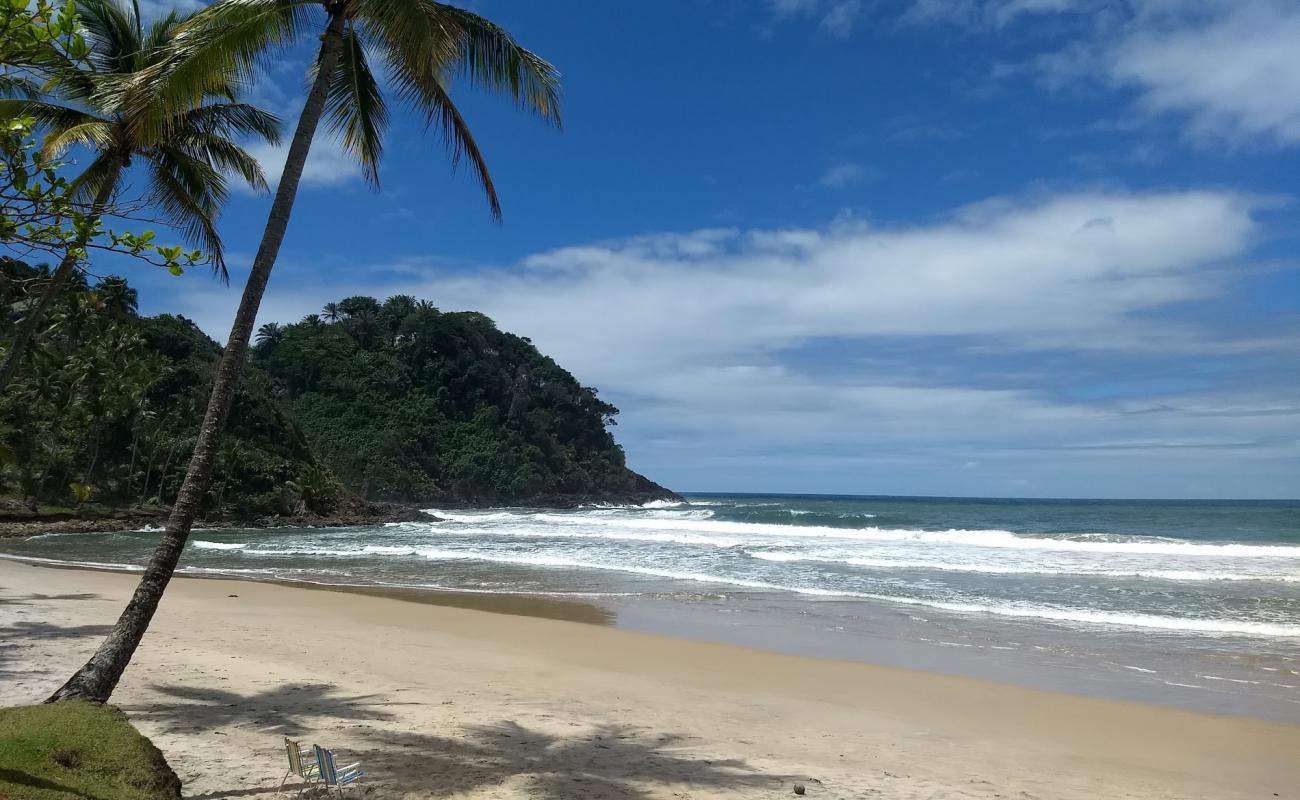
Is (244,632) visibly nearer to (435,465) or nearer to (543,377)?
(435,465)

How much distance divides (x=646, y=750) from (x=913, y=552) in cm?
2307

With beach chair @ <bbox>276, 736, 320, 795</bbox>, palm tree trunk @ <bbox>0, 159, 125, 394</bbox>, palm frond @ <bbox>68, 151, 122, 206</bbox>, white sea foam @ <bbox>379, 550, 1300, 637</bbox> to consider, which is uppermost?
palm frond @ <bbox>68, 151, 122, 206</bbox>

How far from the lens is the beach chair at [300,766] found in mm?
4156

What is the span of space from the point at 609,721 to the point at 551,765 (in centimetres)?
157

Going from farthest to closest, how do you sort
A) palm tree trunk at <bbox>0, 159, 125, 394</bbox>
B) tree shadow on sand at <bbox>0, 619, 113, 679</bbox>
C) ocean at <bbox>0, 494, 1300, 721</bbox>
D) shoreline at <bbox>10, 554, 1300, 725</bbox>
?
ocean at <bbox>0, 494, 1300, 721</bbox> < shoreline at <bbox>10, 554, 1300, 725</bbox> < tree shadow on sand at <bbox>0, 619, 113, 679</bbox> < palm tree trunk at <bbox>0, 159, 125, 394</bbox>

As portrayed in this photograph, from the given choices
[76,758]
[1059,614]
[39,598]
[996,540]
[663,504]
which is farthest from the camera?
[663,504]

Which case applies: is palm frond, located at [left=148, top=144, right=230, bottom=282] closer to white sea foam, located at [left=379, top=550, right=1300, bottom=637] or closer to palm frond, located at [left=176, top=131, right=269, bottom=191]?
palm frond, located at [left=176, top=131, right=269, bottom=191]

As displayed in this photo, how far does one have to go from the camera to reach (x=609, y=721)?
22.6 feet

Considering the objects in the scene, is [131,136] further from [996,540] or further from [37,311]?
[996,540]

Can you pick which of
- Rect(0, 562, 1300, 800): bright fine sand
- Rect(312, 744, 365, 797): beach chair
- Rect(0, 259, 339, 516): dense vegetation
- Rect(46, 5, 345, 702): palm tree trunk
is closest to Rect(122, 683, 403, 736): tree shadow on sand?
Rect(0, 562, 1300, 800): bright fine sand

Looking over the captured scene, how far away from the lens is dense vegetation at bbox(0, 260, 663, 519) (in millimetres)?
33844

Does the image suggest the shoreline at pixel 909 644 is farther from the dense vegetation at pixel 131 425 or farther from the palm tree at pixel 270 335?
the palm tree at pixel 270 335

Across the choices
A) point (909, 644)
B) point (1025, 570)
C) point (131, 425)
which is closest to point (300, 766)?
point (909, 644)

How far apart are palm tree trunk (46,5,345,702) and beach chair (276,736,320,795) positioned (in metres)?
1.31
